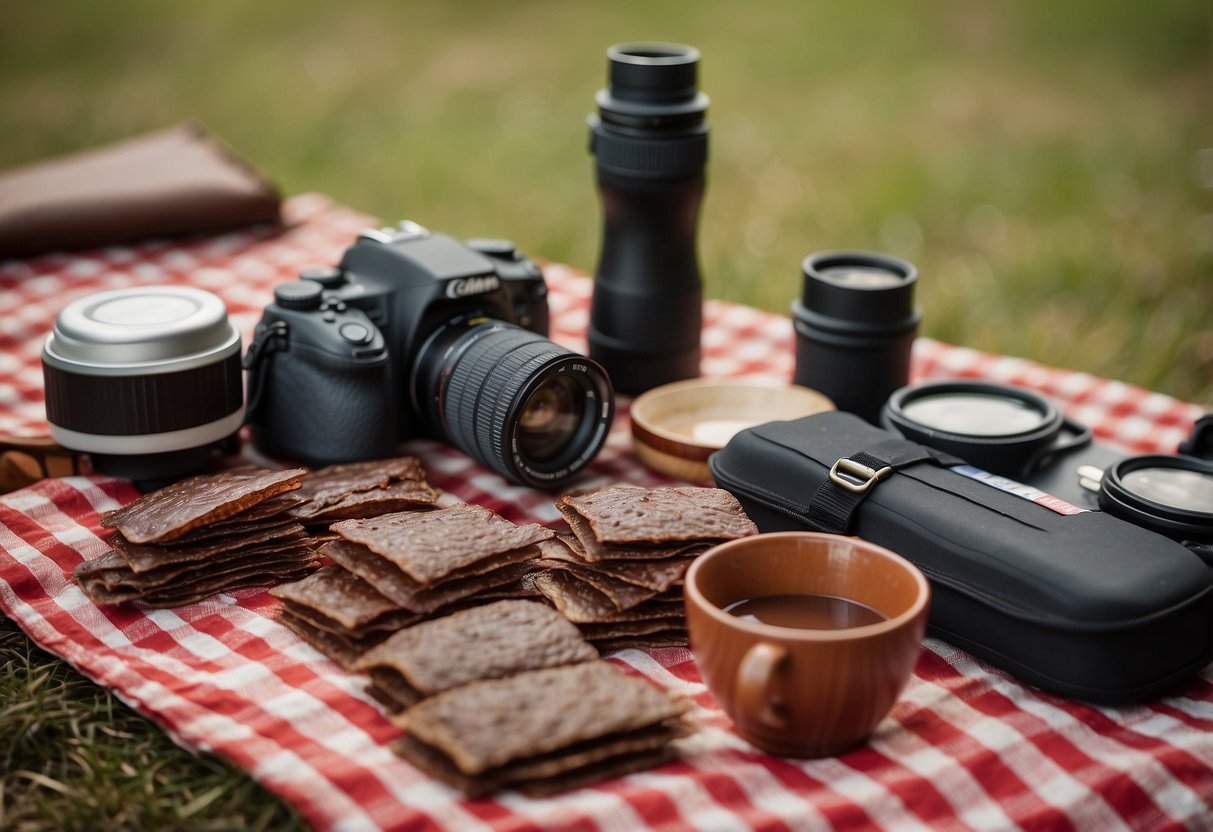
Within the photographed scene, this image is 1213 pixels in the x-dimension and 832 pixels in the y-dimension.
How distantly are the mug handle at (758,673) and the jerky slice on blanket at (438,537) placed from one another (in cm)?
29

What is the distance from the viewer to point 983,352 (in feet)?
7.29

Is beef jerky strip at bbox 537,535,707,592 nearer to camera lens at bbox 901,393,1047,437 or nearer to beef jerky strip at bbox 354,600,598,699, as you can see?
beef jerky strip at bbox 354,600,598,699

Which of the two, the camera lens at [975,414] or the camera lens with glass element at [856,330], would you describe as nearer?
the camera lens at [975,414]

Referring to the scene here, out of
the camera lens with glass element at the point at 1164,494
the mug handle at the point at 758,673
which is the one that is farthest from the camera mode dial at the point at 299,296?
the camera lens with glass element at the point at 1164,494

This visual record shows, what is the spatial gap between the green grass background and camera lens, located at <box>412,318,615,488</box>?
987 millimetres

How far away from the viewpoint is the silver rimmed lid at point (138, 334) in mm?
1406

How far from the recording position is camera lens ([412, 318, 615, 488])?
4.69ft

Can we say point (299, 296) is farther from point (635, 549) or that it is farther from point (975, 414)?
point (975, 414)

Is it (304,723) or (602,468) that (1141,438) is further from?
(304,723)

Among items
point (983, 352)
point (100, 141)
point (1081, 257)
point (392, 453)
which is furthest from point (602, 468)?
point (100, 141)

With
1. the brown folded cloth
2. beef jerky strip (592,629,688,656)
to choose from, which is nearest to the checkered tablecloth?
beef jerky strip (592,629,688,656)

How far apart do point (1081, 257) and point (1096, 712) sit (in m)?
1.81

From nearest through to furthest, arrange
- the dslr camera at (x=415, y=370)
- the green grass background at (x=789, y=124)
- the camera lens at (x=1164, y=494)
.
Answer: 1. the camera lens at (x=1164, y=494)
2. the dslr camera at (x=415, y=370)
3. the green grass background at (x=789, y=124)

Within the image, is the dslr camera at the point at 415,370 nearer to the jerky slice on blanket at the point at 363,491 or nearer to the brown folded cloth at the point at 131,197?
the jerky slice on blanket at the point at 363,491
